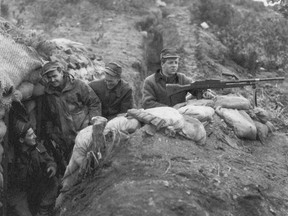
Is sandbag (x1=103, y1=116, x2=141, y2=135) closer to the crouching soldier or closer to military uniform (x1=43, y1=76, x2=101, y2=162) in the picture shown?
the crouching soldier

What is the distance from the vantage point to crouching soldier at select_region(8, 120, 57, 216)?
4648mm

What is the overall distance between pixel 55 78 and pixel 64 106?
0.33m

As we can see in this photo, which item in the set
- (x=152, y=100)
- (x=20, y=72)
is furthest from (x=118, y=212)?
(x=152, y=100)

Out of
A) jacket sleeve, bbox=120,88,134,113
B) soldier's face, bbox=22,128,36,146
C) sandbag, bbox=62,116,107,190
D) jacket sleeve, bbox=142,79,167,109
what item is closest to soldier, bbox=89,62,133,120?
jacket sleeve, bbox=120,88,134,113

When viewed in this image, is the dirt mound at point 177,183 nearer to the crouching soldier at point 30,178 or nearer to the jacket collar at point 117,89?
the crouching soldier at point 30,178

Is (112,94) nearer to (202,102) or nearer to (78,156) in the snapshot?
(202,102)

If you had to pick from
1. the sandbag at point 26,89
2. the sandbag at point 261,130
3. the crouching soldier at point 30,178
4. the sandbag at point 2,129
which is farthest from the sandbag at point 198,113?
the sandbag at point 2,129

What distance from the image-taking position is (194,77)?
37.6 feet

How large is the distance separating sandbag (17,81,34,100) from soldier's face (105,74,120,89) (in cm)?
106

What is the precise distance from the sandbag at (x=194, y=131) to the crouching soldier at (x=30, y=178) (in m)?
1.46

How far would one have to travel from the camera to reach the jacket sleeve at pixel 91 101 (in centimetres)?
542

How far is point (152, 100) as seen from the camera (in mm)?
6344

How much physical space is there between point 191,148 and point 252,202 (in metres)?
0.84

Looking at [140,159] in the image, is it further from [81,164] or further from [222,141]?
[222,141]
